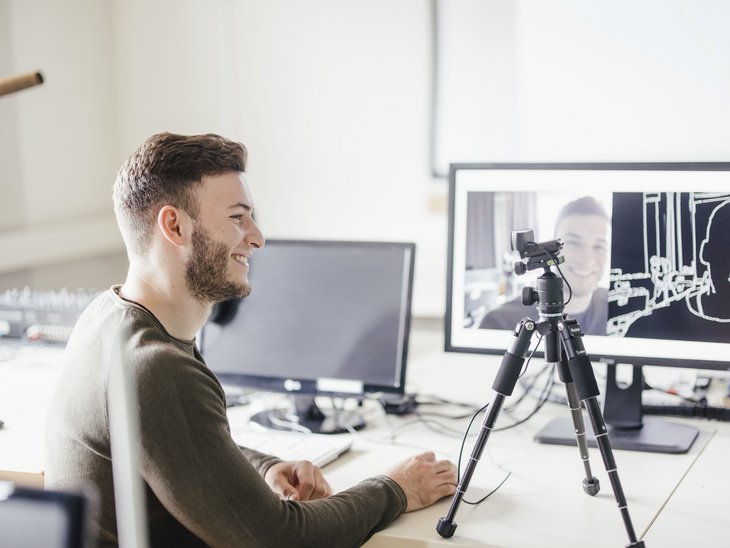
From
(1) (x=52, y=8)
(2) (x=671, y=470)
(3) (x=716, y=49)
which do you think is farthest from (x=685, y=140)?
(1) (x=52, y=8)

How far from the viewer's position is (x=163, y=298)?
1.33 metres

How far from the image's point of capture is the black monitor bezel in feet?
5.32

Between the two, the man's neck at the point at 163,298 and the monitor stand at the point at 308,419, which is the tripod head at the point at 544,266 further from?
the monitor stand at the point at 308,419

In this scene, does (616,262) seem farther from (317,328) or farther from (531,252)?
(317,328)

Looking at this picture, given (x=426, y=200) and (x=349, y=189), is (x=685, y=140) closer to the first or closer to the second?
(x=426, y=200)

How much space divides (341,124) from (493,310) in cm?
182

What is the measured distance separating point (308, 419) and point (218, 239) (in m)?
0.64

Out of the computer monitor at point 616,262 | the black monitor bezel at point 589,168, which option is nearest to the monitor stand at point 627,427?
the computer monitor at point 616,262

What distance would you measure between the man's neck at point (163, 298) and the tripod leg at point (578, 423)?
1.80 feet

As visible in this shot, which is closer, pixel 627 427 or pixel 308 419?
pixel 627 427

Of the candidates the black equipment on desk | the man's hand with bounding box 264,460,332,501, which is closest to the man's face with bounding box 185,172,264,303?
the man's hand with bounding box 264,460,332,501

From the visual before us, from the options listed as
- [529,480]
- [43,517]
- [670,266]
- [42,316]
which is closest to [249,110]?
[42,316]

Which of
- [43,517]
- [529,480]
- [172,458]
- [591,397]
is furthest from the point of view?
[529,480]

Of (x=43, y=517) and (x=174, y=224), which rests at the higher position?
(x=174, y=224)
